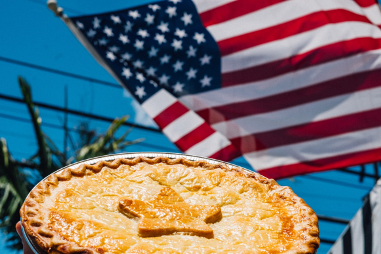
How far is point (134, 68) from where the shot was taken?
4.82m

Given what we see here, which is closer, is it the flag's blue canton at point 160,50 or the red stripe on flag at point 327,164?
the flag's blue canton at point 160,50

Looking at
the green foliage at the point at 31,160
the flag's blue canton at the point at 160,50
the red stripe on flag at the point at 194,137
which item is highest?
the flag's blue canton at the point at 160,50

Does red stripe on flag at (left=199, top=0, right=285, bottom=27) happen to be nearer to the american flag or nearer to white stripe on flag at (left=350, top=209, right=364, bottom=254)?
the american flag

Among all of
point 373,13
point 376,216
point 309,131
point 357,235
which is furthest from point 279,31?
point 357,235

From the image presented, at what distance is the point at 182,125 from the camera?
510 cm

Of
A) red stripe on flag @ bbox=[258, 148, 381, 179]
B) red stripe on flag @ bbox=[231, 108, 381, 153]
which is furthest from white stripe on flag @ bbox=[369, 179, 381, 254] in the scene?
red stripe on flag @ bbox=[231, 108, 381, 153]

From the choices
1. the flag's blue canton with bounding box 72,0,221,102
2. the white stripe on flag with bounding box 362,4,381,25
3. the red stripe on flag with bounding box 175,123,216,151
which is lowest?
the red stripe on flag with bounding box 175,123,216,151

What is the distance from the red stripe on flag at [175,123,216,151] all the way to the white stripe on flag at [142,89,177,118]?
0.47 metres

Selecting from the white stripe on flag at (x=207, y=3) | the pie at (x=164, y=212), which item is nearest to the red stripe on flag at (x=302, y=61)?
the white stripe on flag at (x=207, y=3)

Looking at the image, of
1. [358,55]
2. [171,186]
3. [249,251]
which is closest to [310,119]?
[358,55]

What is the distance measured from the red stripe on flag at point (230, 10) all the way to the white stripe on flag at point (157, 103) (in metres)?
0.97

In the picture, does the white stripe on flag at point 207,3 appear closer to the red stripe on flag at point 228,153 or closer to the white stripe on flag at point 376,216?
the red stripe on flag at point 228,153

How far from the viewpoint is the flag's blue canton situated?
4.76 metres

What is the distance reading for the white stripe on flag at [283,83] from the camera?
→ 4.74 metres
